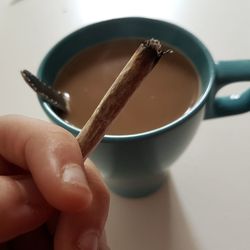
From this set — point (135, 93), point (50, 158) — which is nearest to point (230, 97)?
point (135, 93)

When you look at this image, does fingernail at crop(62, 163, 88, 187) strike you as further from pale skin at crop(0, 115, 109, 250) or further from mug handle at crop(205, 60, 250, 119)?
mug handle at crop(205, 60, 250, 119)

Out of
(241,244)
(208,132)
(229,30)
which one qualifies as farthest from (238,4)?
(241,244)

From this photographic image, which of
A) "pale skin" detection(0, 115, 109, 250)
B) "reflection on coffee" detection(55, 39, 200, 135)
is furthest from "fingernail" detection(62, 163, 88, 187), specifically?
"reflection on coffee" detection(55, 39, 200, 135)

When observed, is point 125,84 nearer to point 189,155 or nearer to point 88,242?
point 88,242

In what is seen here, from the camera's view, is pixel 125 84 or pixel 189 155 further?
pixel 189 155

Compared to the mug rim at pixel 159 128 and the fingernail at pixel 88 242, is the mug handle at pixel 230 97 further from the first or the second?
the fingernail at pixel 88 242

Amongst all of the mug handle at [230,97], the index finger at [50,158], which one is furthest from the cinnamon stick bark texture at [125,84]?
the mug handle at [230,97]
